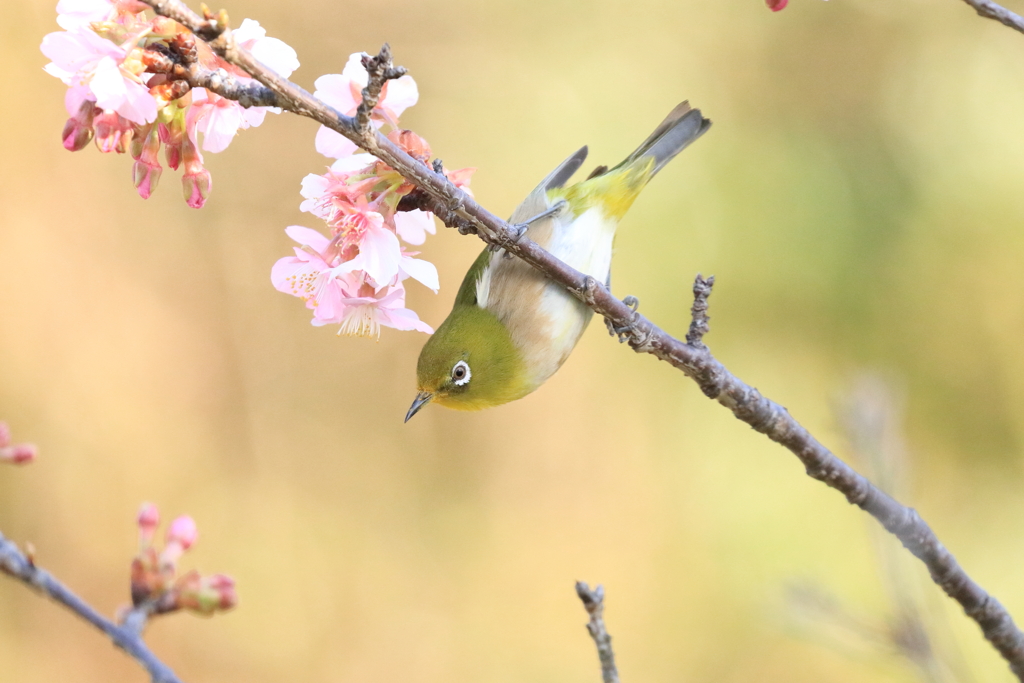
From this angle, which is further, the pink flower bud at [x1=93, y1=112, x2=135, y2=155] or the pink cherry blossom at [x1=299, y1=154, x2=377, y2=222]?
the pink cherry blossom at [x1=299, y1=154, x2=377, y2=222]

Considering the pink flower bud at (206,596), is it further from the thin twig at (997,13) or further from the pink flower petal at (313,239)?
the thin twig at (997,13)

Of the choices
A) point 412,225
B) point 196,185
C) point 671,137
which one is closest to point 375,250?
point 412,225

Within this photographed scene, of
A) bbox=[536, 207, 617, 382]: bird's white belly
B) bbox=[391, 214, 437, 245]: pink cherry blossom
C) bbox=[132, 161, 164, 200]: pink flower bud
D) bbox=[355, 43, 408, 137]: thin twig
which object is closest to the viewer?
bbox=[355, 43, 408, 137]: thin twig

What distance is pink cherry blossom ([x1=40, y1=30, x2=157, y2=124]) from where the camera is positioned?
1.38 metres

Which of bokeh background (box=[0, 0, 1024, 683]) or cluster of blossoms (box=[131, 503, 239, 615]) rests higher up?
bokeh background (box=[0, 0, 1024, 683])

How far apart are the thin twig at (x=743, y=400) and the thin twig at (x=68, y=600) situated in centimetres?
88

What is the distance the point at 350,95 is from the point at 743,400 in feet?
3.87

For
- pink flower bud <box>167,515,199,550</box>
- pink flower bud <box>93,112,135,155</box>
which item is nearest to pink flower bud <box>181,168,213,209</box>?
pink flower bud <box>93,112,135,155</box>

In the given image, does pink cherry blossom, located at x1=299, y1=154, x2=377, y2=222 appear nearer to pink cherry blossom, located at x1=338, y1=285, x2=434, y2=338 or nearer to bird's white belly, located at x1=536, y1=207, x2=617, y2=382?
pink cherry blossom, located at x1=338, y1=285, x2=434, y2=338

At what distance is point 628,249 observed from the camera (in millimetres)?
5418

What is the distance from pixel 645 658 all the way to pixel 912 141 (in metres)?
3.89

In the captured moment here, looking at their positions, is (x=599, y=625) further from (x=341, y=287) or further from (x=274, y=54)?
(x=274, y=54)

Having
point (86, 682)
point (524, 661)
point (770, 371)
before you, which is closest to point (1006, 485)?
point (770, 371)

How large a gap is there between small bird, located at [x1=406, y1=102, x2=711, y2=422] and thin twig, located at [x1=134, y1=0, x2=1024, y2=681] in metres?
0.77
